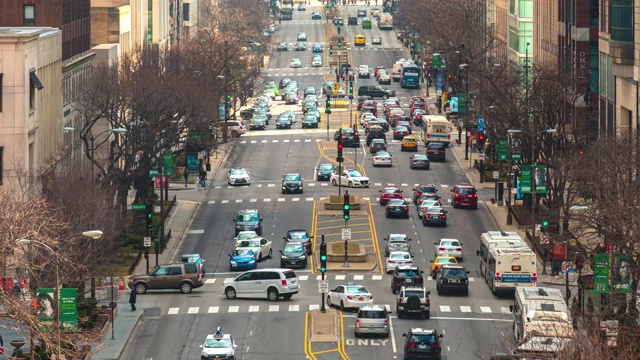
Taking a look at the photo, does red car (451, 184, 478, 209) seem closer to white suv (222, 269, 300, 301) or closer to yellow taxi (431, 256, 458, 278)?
yellow taxi (431, 256, 458, 278)

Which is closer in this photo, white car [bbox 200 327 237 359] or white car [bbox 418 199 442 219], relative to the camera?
white car [bbox 200 327 237 359]

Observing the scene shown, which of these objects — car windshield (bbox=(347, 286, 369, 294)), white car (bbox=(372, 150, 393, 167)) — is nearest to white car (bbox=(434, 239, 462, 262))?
car windshield (bbox=(347, 286, 369, 294))

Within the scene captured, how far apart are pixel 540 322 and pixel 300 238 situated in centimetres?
3848

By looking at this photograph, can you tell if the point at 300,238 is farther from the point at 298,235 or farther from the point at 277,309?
the point at 277,309

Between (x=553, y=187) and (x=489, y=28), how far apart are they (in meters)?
90.4

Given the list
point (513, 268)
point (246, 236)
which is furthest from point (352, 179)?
point (513, 268)

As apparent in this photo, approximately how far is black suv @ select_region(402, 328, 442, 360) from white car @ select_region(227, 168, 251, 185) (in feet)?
204

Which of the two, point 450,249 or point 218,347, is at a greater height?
point 218,347

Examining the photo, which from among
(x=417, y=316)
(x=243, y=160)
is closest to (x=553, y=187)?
(x=417, y=316)

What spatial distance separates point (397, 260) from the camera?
99375 mm

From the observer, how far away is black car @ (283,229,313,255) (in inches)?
4213

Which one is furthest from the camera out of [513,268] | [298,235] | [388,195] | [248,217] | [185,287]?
[388,195]

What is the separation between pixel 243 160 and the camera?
15012 centimetres

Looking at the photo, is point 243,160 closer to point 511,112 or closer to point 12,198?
point 511,112
